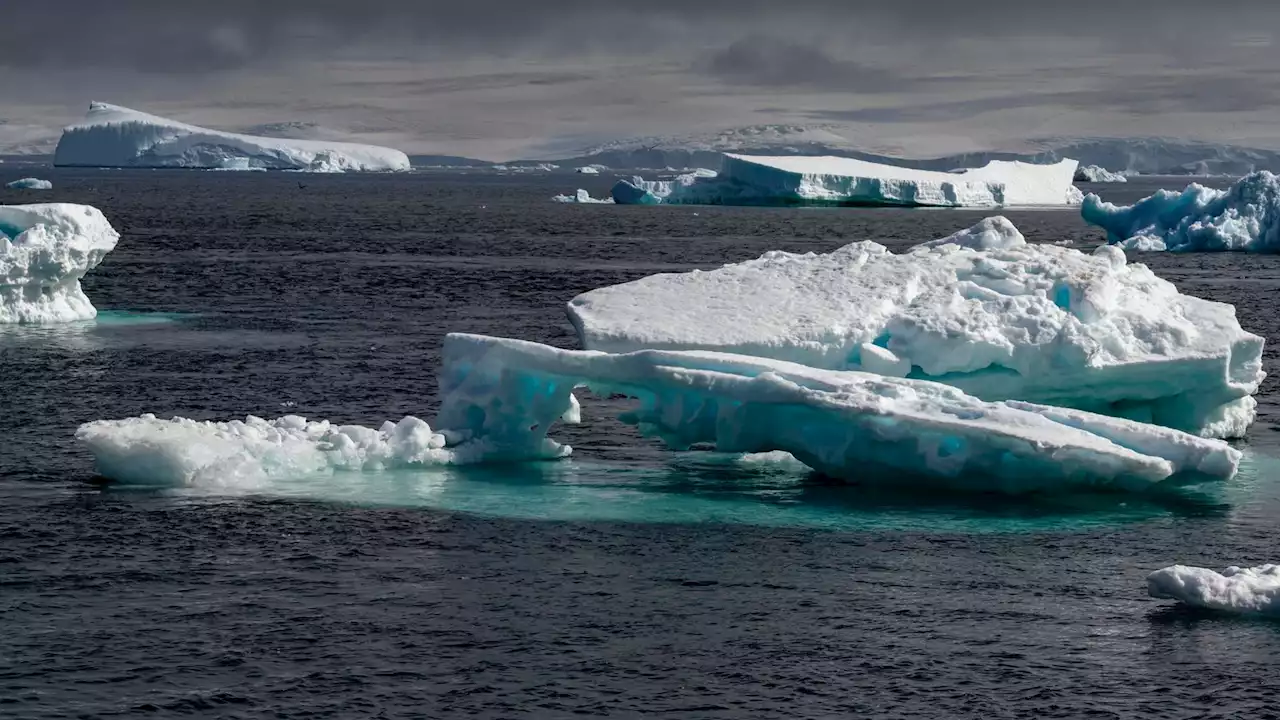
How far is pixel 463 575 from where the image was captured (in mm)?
14383

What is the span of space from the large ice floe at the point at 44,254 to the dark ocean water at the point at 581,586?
538 cm

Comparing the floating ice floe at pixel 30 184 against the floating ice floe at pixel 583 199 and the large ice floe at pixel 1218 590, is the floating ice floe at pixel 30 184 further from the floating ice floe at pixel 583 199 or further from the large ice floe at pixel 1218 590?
A: the large ice floe at pixel 1218 590

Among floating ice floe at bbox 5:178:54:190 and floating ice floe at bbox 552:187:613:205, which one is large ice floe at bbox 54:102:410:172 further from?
floating ice floe at bbox 552:187:613:205

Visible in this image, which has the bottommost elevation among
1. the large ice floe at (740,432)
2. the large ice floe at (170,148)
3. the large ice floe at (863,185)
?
the large ice floe at (740,432)

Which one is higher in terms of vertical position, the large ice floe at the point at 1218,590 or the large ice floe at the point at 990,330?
the large ice floe at the point at 990,330

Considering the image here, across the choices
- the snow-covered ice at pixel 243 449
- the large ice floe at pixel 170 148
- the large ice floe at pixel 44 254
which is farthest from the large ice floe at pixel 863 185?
the large ice floe at pixel 170 148

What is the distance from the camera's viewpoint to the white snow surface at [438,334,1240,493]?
665 inches

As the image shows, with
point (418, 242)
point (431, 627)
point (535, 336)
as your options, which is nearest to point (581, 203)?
point (418, 242)

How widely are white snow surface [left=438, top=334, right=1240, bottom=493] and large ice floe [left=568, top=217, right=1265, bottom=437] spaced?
3.07ft

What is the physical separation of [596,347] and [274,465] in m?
3.83

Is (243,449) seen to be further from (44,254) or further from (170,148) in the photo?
(170,148)

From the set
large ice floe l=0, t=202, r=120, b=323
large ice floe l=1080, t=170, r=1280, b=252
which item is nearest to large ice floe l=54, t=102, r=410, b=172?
large ice floe l=1080, t=170, r=1280, b=252

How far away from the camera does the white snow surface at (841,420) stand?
16891 mm

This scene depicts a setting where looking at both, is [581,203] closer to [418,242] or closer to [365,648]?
[418,242]
